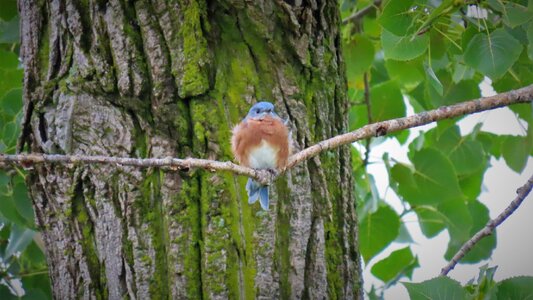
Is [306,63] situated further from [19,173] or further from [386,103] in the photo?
[19,173]

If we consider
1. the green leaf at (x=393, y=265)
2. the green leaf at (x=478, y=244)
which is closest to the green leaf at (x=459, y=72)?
the green leaf at (x=478, y=244)

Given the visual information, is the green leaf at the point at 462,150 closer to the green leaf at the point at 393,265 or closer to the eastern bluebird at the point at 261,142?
the green leaf at the point at 393,265

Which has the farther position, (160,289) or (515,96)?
(160,289)

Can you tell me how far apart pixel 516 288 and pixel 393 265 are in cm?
161

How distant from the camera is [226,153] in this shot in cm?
242

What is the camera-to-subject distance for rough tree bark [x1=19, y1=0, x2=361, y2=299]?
2334 millimetres

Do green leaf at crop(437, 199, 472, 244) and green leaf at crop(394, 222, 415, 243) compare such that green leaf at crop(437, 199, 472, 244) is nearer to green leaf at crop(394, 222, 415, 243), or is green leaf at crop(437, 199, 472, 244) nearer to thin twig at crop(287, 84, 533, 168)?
green leaf at crop(394, 222, 415, 243)

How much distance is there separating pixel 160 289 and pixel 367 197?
1.67 m

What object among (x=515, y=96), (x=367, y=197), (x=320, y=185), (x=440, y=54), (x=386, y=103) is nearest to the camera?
(x=515, y=96)

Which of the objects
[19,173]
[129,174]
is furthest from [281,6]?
[19,173]

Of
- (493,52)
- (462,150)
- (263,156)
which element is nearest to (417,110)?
(462,150)

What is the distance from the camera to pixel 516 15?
8.03ft

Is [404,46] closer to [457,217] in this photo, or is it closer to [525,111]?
[525,111]

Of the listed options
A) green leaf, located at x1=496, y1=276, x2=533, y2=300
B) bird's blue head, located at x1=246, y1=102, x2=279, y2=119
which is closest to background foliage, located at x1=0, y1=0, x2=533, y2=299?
green leaf, located at x1=496, y1=276, x2=533, y2=300
